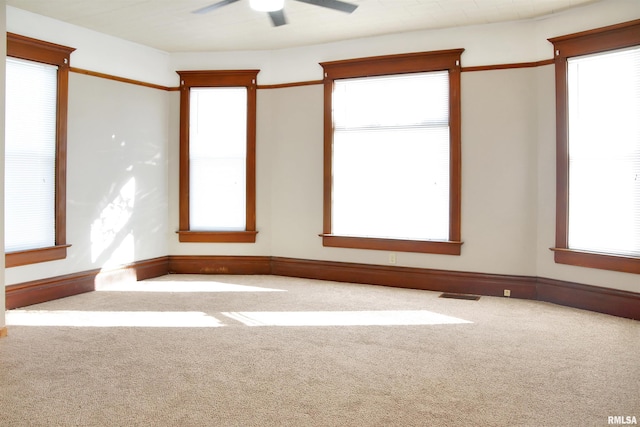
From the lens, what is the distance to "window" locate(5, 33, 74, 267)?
4773mm

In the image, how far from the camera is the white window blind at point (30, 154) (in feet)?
15.7

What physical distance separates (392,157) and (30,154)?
11.9 ft

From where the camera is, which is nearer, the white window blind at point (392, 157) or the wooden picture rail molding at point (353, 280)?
the wooden picture rail molding at point (353, 280)

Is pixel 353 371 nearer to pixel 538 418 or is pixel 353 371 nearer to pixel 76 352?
pixel 538 418

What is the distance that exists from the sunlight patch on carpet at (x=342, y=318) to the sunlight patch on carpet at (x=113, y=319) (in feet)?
0.97

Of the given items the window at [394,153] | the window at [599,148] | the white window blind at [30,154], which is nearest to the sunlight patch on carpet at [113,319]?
the white window blind at [30,154]

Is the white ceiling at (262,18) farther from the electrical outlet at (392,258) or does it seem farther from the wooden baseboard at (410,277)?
the wooden baseboard at (410,277)

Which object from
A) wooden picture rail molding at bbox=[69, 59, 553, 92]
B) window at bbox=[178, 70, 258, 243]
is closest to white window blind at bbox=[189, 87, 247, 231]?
window at bbox=[178, 70, 258, 243]

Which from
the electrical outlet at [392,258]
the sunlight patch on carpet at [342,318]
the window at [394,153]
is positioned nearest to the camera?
the sunlight patch on carpet at [342,318]

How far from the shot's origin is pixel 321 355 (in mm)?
3475

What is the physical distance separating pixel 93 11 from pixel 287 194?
A: 9.25 feet

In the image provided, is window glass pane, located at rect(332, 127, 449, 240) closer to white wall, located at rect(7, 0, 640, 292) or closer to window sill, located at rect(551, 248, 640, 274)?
white wall, located at rect(7, 0, 640, 292)

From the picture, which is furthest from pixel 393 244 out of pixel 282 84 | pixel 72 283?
pixel 72 283

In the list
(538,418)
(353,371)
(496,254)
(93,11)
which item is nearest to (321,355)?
(353,371)
